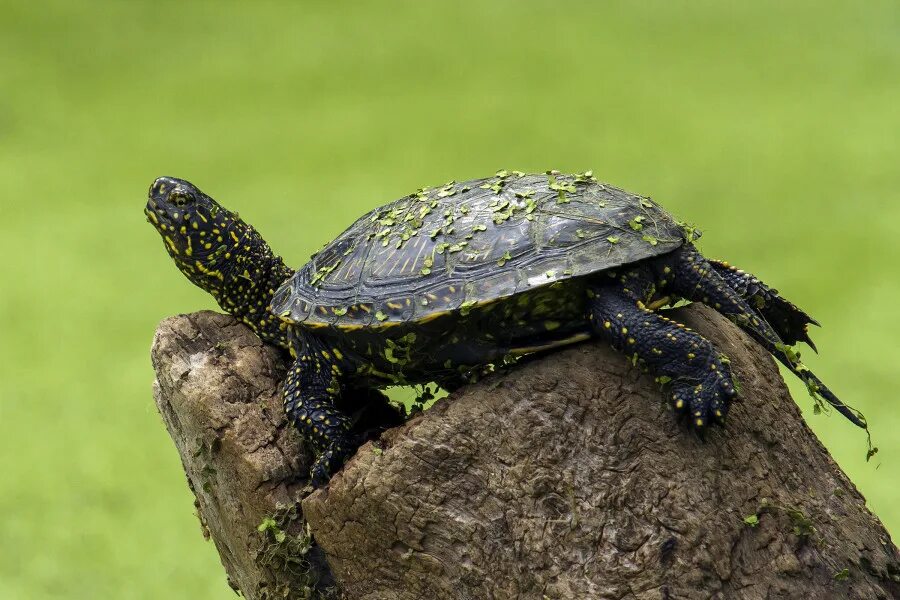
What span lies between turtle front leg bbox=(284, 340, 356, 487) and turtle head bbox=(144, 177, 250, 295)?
65 centimetres

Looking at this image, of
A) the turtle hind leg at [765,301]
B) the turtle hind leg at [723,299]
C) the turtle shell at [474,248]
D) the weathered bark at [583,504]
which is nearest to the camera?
the weathered bark at [583,504]

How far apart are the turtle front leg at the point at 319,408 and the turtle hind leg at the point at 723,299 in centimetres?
131

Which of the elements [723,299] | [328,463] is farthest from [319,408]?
[723,299]

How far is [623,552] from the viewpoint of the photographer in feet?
10.0

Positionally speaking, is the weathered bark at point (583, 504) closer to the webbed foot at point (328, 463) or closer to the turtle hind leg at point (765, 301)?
the webbed foot at point (328, 463)

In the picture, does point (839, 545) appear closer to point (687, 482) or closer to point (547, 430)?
point (687, 482)

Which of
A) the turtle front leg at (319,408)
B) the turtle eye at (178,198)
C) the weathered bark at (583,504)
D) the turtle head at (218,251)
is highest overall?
the turtle eye at (178,198)

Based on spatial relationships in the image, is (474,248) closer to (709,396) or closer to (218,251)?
(709,396)

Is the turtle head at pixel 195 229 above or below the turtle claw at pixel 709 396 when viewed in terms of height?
above

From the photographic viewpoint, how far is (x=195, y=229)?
3973mm

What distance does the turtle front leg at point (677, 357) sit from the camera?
123 inches

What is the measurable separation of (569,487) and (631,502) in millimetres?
209

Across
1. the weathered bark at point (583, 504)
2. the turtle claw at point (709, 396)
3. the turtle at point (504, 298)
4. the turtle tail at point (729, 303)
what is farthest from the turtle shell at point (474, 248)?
the turtle claw at point (709, 396)

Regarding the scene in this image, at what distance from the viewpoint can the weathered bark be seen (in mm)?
3086
